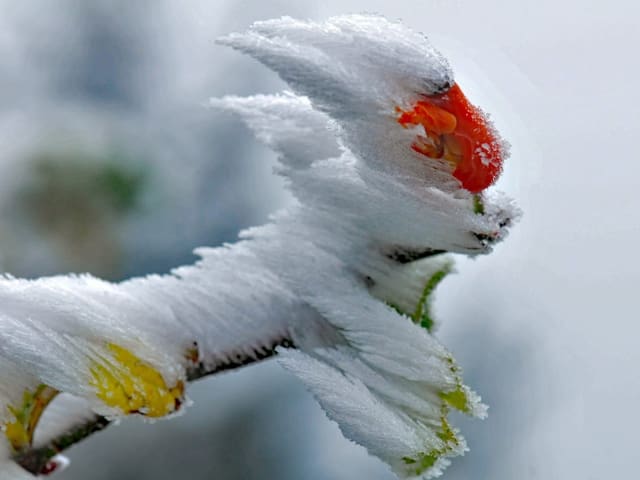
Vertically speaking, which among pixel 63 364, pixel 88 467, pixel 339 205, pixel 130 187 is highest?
pixel 339 205

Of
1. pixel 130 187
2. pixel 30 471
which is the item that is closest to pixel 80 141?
pixel 130 187

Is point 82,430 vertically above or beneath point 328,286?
beneath

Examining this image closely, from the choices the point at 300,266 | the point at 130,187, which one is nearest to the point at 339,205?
the point at 300,266

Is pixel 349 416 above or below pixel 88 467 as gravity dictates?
above

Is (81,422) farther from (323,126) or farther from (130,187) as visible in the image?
(130,187)

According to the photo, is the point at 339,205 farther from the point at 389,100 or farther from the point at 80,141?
the point at 80,141

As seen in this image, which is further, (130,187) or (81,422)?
(130,187)
